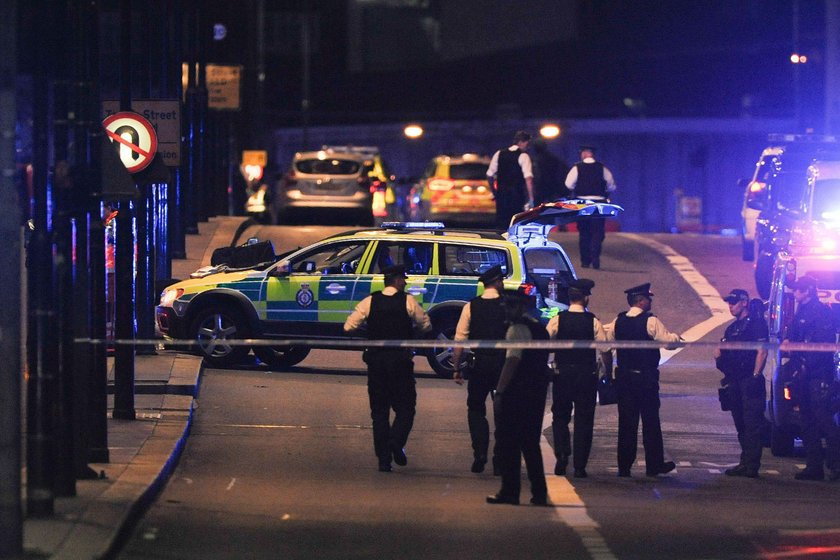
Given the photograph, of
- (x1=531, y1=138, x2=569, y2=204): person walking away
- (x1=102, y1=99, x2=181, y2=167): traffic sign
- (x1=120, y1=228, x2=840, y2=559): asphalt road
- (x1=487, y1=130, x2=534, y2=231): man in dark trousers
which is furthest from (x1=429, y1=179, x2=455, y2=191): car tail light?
(x1=531, y1=138, x2=569, y2=204): person walking away

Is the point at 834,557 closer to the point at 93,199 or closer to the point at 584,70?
the point at 93,199

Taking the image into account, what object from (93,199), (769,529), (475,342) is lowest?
(769,529)

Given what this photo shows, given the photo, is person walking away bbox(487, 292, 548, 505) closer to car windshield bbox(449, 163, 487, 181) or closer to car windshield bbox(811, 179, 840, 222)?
car windshield bbox(811, 179, 840, 222)

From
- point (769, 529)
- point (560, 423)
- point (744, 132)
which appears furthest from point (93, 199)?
point (744, 132)

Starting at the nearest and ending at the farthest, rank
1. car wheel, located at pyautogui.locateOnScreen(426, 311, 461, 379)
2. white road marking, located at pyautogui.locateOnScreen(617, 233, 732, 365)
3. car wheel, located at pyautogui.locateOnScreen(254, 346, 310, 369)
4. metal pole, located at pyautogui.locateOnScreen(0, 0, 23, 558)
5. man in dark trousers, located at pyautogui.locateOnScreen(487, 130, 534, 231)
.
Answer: metal pole, located at pyautogui.locateOnScreen(0, 0, 23, 558) < car wheel, located at pyautogui.locateOnScreen(426, 311, 461, 379) < car wheel, located at pyautogui.locateOnScreen(254, 346, 310, 369) < white road marking, located at pyautogui.locateOnScreen(617, 233, 732, 365) < man in dark trousers, located at pyautogui.locateOnScreen(487, 130, 534, 231)

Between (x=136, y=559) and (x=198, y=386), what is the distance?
760 cm

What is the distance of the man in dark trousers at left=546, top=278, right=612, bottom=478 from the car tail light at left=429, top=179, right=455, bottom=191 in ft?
58.5

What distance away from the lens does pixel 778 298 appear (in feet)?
49.2

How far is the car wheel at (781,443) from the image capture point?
14.5 metres

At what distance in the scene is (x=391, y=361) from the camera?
1300cm

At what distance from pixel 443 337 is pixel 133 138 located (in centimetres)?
446

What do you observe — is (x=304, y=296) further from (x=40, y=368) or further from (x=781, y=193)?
(x=40, y=368)

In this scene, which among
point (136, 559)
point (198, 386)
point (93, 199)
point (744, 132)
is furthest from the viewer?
point (744, 132)

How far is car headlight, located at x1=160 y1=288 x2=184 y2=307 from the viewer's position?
18000 millimetres
